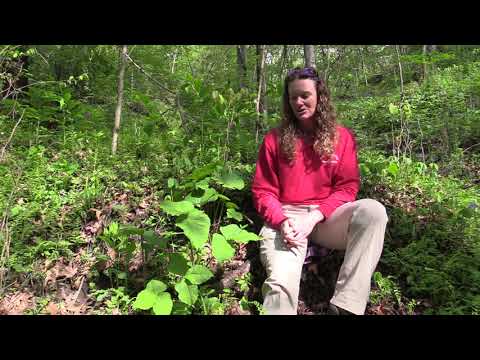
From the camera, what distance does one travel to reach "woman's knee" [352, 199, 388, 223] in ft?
8.05

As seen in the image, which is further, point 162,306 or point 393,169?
point 393,169

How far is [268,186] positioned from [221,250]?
2.72ft

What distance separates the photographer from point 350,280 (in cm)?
243

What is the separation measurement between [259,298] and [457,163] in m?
4.37

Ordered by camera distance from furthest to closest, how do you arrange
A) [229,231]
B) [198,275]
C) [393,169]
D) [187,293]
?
[393,169]
[229,231]
[198,275]
[187,293]

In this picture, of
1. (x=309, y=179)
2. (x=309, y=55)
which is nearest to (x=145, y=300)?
(x=309, y=179)

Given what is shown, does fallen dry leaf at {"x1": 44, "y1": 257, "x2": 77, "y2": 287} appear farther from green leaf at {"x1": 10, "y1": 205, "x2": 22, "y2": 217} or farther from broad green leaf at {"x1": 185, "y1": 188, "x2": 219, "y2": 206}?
broad green leaf at {"x1": 185, "y1": 188, "x2": 219, "y2": 206}

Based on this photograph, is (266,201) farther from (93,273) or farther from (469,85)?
(469,85)

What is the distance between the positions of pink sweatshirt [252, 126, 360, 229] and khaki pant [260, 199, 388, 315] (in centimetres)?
30

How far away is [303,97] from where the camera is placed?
2932 mm

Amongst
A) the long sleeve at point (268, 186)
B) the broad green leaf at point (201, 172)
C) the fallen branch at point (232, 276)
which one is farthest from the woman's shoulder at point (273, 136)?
the fallen branch at point (232, 276)

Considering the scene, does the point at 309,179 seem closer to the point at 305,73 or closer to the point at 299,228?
the point at 299,228

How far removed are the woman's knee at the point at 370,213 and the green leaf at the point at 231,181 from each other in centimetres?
107
